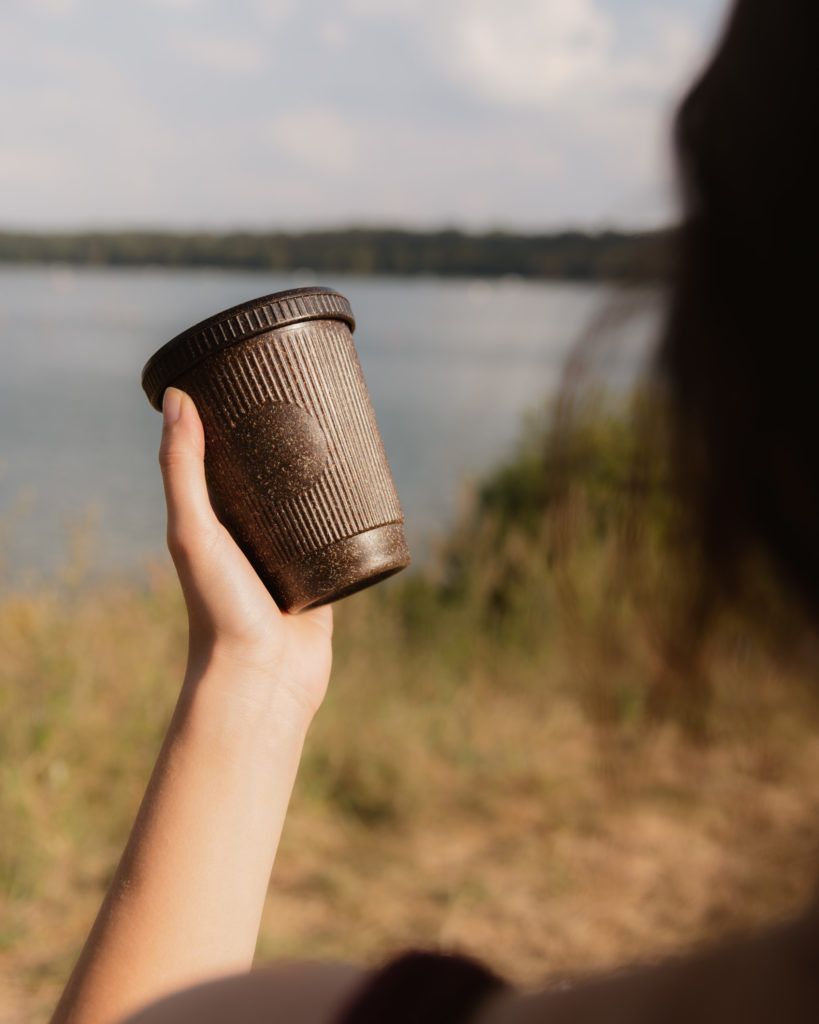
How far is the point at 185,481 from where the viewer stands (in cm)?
142

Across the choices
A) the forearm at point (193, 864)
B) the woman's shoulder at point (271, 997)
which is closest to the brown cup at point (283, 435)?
the forearm at point (193, 864)

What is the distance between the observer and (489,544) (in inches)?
199

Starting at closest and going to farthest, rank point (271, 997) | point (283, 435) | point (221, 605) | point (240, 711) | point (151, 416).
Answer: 1. point (271, 997)
2. point (240, 711)
3. point (221, 605)
4. point (283, 435)
5. point (151, 416)

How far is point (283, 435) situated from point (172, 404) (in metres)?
0.15

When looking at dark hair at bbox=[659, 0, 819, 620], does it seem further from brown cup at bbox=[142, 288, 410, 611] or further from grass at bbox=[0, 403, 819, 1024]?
grass at bbox=[0, 403, 819, 1024]

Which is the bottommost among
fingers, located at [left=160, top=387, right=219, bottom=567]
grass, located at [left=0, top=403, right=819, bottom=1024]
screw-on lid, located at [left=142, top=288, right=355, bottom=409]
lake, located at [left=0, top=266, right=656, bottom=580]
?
lake, located at [left=0, top=266, right=656, bottom=580]

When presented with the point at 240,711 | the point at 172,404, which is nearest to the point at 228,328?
the point at 172,404

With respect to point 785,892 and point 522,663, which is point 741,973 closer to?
point 785,892

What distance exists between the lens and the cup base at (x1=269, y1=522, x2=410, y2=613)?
4.88 ft

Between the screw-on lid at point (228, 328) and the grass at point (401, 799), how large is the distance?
1.20m

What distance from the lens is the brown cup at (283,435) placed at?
1.46 m

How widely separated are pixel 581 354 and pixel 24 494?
10.3 ft

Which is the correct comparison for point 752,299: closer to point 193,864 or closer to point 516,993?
point 516,993

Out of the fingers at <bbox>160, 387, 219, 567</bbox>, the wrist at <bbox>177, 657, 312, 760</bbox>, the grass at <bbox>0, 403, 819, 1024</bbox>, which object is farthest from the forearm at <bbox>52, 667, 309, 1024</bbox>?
the grass at <bbox>0, 403, 819, 1024</bbox>
